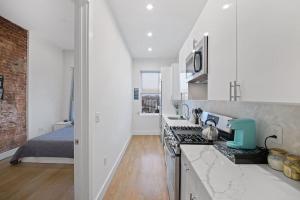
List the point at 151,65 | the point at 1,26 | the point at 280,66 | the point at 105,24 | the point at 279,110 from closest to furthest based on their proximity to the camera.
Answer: the point at 280,66
the point at 279,110
the point at 105,24
the point at 1,26
the point at 151,65

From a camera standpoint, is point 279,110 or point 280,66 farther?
point 279,110

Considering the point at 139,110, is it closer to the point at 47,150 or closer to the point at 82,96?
the point at 47,150

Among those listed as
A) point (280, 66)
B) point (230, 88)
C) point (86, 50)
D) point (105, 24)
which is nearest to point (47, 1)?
point (105, 24)

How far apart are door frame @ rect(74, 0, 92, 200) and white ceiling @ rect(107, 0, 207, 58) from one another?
1.06 metres

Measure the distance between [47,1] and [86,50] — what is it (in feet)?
6.38

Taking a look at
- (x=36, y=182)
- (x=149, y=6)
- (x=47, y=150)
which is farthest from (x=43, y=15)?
(x=36, y=182)

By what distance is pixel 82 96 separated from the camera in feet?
6.09

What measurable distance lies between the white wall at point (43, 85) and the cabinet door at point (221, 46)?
4655 millimetres

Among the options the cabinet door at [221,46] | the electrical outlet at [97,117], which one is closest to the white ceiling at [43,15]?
the electrical outlet at [97,117]

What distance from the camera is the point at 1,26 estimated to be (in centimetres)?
376

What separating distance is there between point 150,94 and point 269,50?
5.98 metres

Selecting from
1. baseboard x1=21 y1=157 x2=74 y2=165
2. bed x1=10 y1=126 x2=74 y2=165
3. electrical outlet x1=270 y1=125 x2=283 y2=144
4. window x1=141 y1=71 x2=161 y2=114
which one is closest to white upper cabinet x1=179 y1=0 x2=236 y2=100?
electrical outlet x1=270 y1=125 x2=283 y2=144

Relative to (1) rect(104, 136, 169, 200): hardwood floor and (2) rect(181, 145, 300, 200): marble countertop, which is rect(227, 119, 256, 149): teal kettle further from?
(1) rect(104, 136, 169, 200): hardwood floor

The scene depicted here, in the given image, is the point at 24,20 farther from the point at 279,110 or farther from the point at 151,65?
the point at 279,110
